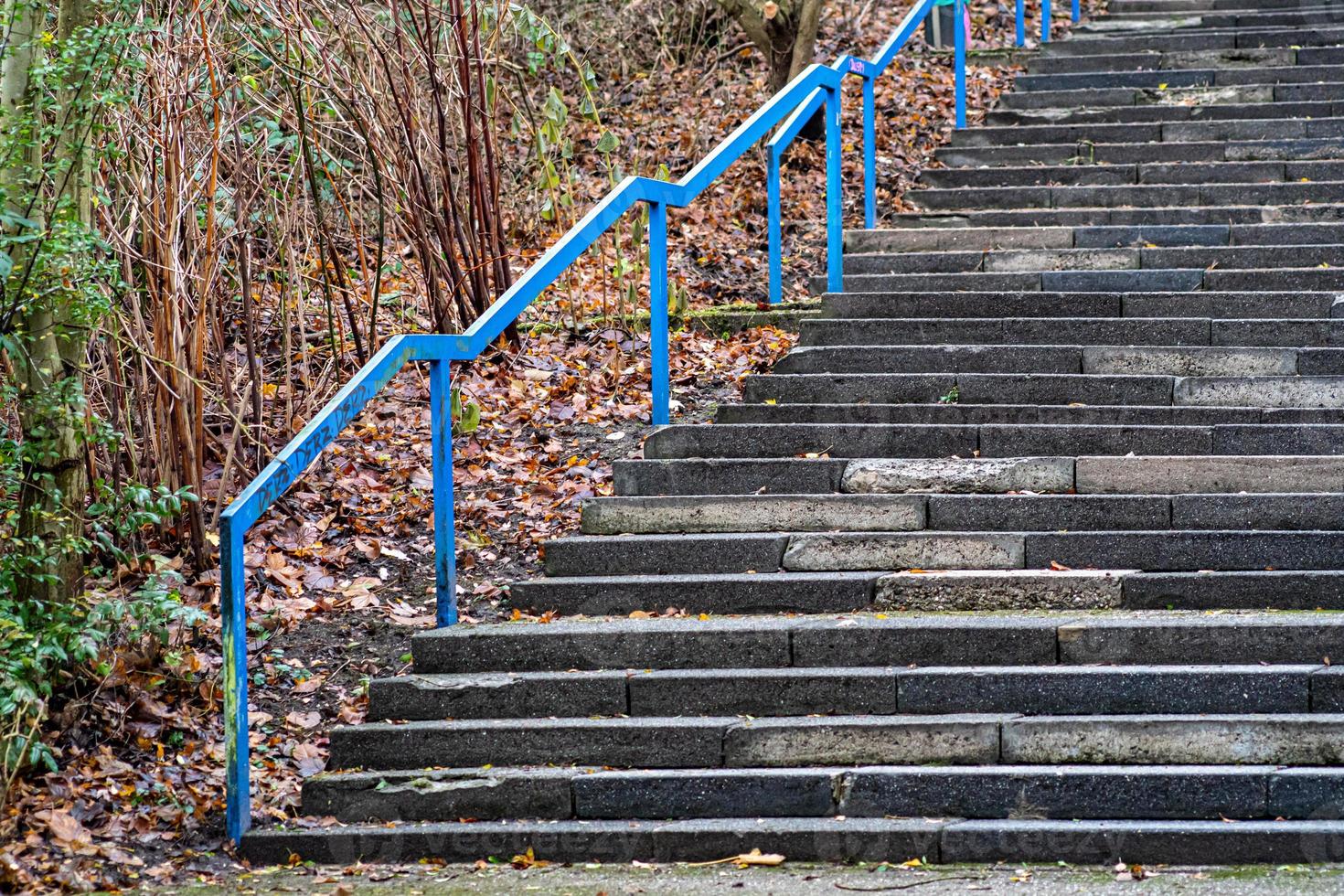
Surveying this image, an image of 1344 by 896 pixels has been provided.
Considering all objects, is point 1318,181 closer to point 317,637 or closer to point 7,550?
point 317,637

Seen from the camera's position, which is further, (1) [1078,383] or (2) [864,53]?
(2) [864,53]

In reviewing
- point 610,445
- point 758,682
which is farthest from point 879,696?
point 610,445

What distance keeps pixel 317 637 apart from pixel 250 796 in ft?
3.18

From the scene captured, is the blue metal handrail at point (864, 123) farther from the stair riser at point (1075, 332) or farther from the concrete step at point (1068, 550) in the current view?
the concrete step at point (1068, 550)

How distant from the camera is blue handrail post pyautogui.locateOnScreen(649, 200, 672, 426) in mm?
6328

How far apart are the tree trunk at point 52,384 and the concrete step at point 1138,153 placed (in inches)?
225

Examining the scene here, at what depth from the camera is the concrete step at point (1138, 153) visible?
28.2ft

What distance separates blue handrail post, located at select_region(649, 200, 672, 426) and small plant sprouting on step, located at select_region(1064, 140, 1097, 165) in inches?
135

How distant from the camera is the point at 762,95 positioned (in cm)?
1243

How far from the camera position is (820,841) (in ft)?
13.4

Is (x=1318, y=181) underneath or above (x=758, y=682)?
above

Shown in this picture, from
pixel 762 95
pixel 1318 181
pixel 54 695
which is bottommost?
pixel 54 695

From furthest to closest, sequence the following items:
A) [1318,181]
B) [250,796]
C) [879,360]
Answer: [1318,181]
[879,360]
[250,796]

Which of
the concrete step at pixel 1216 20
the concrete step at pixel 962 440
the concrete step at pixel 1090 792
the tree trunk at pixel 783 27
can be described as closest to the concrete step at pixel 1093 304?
the concrete step at pixel 962 440
